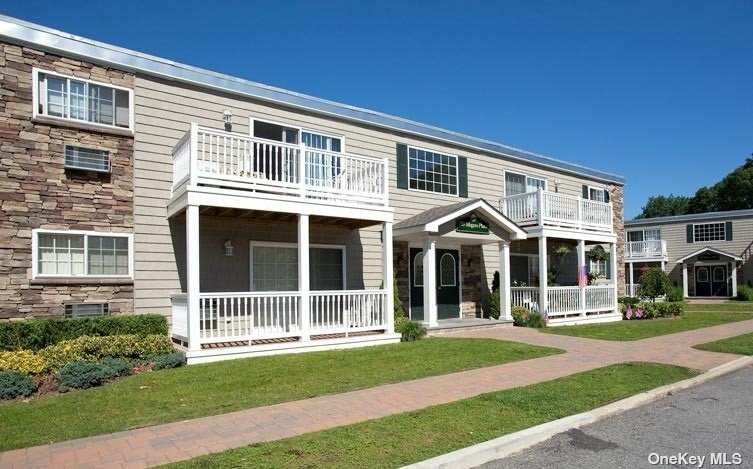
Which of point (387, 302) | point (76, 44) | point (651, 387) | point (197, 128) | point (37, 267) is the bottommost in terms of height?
point (651, 387)

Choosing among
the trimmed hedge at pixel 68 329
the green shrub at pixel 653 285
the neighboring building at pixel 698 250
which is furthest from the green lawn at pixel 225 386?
the neighboring building at pixel 698 250

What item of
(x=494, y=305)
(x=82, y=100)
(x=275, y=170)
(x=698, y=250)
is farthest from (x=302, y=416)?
(x=698, y=250)

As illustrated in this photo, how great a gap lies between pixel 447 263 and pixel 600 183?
10198 mm

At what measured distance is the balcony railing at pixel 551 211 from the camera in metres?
17.6

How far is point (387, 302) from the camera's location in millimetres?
12586

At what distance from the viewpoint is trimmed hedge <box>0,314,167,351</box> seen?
913 centimetres

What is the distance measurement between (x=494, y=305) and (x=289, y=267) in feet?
23.1

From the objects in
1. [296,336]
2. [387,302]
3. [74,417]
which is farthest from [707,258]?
[74,417]

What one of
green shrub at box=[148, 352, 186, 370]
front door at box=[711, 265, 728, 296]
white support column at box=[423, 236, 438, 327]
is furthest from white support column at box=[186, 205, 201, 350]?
front door at box=[711, 265, 728, 296]

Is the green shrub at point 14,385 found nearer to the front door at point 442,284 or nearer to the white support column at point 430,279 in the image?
the white support column at point 430,279

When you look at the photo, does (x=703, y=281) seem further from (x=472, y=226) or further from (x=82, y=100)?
(x=82, y=100)

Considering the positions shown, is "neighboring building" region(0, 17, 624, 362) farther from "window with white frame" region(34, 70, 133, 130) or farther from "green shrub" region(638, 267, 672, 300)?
"green shrub" region(638, 267, 672, 300)

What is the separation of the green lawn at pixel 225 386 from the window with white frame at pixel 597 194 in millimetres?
13127

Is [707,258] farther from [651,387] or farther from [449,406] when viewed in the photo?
[449,406]
